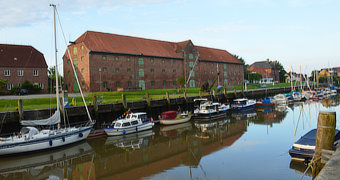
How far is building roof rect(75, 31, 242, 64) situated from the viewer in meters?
49.1

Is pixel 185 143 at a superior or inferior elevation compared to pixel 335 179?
inferior

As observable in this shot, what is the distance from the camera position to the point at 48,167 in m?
17.5

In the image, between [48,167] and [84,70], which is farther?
[84,70]

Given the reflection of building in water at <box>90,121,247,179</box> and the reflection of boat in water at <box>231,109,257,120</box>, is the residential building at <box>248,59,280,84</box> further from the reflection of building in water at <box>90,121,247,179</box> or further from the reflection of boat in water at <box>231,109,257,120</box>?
the reflection of building in water at <box>90,121,247,179</box>

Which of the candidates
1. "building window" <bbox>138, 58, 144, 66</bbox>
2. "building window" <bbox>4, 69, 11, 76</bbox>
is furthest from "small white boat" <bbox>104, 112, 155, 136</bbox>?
"building window" <bbox>4, 69, 11, 76</bbox>

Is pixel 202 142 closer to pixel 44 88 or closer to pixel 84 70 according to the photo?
pixel 84 70

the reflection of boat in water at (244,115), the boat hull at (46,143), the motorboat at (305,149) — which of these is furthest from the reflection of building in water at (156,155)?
the reflection of boat in water at (244,115)

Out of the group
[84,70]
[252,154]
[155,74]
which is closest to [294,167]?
[252,154]

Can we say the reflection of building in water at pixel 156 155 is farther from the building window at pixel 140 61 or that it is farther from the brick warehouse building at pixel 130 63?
the building window at pixel 140 61

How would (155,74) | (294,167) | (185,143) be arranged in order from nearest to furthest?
(294,167)
(185,143)
(155,74)

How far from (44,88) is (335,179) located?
51787mm

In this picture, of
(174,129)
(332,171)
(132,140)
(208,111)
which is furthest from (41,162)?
(208,111)

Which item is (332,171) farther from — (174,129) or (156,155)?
(174,129)

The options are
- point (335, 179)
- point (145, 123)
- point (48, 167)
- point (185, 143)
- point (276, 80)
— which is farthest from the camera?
point (276, 80)
